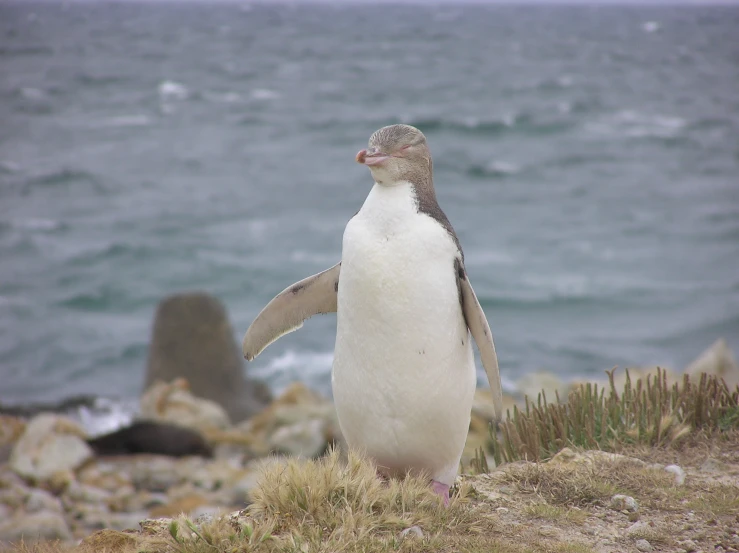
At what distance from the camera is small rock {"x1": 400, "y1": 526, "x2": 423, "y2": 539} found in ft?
14.0

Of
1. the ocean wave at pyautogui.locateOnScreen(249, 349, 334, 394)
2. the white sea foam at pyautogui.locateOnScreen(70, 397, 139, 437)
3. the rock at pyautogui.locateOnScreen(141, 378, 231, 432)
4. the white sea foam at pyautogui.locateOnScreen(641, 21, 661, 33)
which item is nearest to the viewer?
the rock at pyautogui.locateOnScreen(141, 378, 231, 432)

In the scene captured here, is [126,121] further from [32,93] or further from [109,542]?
[109,542]

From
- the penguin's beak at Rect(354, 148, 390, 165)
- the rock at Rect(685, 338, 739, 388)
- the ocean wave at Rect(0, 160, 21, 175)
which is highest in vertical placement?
the penguin's beak at Rect(354, 148, 390, 165)

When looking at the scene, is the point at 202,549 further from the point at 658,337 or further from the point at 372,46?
the point at 372,46

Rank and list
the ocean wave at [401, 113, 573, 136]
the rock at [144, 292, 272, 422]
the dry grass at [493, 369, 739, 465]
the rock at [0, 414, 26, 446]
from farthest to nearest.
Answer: the ocean wave at [401, 113, 573, 136] < the rock at [144, 292, 272, 422] < the rock at [0, 414, 26, 446] < the dry grass at [493, 369, 739, 465]

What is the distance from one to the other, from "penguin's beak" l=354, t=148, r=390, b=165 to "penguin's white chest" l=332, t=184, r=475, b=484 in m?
0.18

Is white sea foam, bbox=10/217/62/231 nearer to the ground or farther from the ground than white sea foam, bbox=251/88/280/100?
nearer to the ground

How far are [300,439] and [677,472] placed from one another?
788 cm

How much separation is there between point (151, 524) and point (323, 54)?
3396 inches

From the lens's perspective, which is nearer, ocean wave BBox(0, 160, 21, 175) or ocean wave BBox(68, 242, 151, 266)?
ocean wave BBox(68, 242, 151, 266)

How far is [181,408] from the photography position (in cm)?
1388

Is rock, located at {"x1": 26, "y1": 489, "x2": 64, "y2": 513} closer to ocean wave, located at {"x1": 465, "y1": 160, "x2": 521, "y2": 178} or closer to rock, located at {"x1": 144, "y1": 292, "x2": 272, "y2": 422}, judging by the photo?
rock, located at {"x1": 144, "y1": 292, "x2": 272, "y2": 422}

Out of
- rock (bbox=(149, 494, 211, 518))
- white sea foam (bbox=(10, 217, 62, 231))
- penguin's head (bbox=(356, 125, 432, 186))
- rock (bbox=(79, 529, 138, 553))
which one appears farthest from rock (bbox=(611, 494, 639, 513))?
white sea foam (bbox=(10, 217, 62, 231))

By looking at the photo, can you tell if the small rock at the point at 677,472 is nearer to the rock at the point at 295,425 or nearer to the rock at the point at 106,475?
the rock at the point at 295,425
